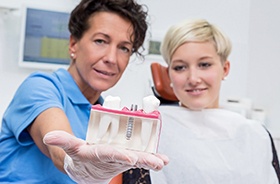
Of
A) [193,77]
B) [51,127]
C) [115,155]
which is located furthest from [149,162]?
[193,77]

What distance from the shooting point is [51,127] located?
0.97 metres

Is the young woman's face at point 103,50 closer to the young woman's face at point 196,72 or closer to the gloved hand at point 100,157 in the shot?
the young woman's face at point 196,72

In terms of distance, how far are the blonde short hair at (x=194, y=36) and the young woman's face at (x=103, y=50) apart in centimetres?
20

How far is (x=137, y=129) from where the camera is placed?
0.76 metres

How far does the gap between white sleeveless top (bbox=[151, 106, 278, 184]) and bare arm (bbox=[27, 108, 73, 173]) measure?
20.8 inches

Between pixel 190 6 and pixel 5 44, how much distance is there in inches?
47.8

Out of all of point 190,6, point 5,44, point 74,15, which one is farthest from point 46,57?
point 190,6

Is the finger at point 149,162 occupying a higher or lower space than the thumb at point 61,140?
lower

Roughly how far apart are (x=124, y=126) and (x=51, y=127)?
28 centimetres

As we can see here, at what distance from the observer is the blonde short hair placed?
4.85 ft

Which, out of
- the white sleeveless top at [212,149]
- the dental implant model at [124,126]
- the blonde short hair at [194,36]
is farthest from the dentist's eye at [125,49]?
the dental implant model at [124,126]

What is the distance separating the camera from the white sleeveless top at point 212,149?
57.1 inches

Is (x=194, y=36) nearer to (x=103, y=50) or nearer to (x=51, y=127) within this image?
(x=103, y=50)

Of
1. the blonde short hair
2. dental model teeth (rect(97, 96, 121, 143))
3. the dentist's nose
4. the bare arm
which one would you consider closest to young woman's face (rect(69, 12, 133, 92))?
the dentist's nose
